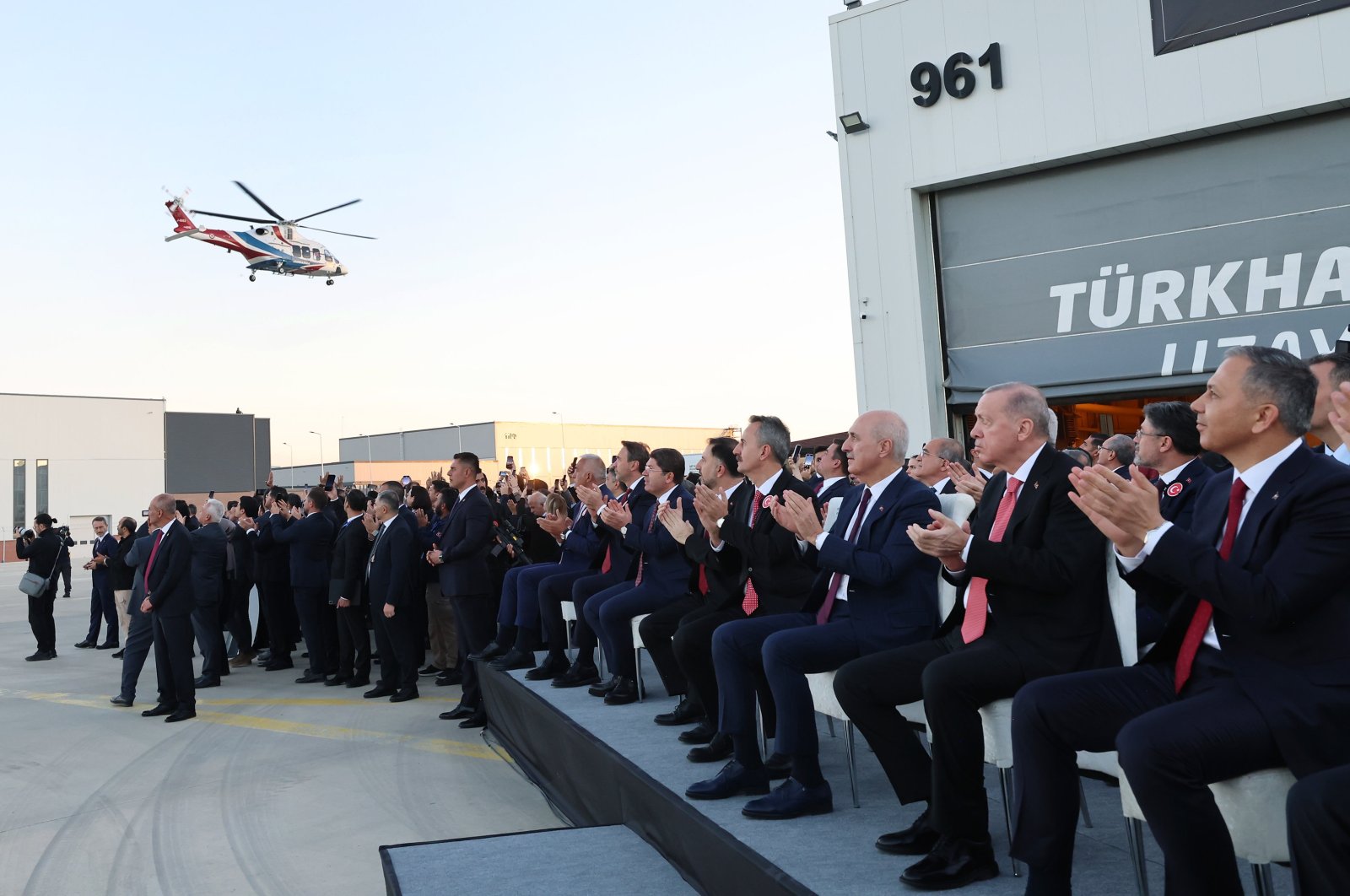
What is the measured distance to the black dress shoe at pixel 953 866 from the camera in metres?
2.71

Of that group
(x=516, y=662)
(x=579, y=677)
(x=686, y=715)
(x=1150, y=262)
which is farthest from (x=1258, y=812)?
(x=1150, y=262)

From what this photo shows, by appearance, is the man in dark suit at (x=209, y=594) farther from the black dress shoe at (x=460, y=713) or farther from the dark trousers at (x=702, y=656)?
the dark trousers at (x=702, y=656)

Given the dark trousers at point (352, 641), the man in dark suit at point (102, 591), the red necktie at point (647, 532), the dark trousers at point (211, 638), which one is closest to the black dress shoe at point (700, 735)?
the red necktie at point (647, 532)

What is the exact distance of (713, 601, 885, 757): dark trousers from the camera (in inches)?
140

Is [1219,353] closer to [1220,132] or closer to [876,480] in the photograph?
[1220,132]

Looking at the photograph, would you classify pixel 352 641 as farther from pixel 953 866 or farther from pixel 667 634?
pixel 953 866

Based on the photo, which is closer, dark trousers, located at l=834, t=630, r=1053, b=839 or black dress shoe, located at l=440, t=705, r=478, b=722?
dark trousers, located at l=834, t=630, r=1053, b=839

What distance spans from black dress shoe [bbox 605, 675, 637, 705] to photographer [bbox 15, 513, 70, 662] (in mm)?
8953

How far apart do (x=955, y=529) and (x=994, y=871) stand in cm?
97

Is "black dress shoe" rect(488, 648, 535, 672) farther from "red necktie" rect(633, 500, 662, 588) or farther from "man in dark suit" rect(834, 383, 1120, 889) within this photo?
"man in dark suit" rect(834, 383, 1120, 889)

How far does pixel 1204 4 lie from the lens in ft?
32.3

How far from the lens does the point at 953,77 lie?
11.2 m

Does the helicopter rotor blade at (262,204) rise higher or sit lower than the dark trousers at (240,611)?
higher

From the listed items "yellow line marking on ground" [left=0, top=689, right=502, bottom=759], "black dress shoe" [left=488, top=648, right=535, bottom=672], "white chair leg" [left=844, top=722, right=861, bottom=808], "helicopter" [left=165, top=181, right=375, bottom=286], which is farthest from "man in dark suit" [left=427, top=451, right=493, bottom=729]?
"helicopter" [left=165, top=181, right=375, bottom=286]
